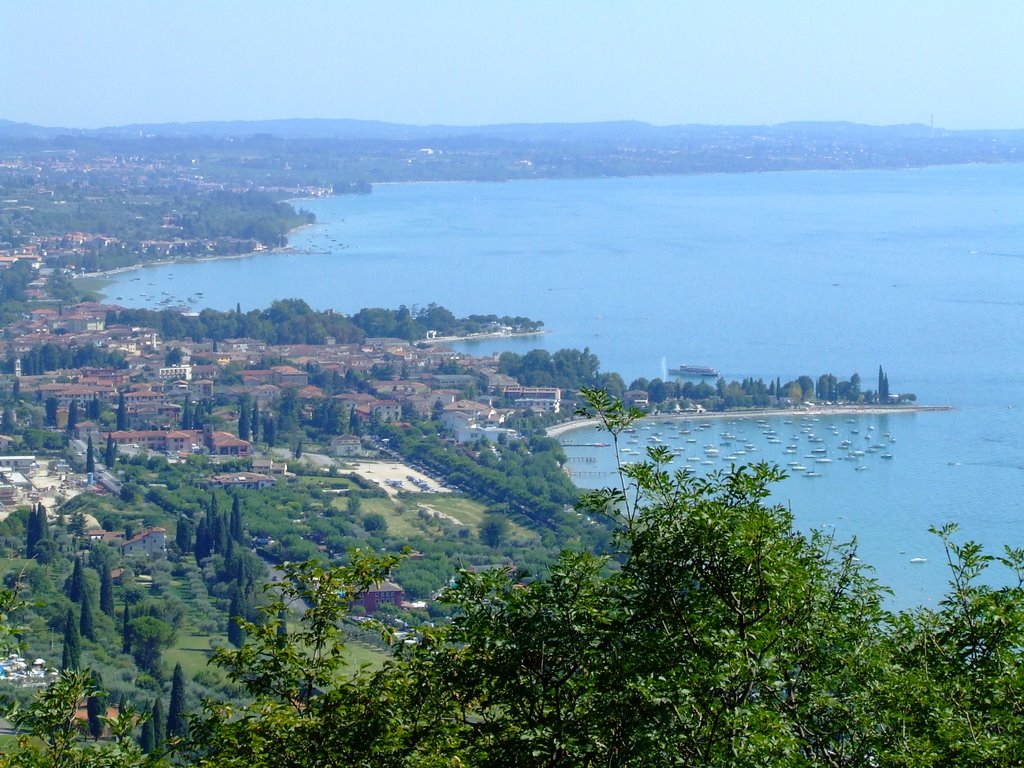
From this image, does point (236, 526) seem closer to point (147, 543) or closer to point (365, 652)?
point (147, 543)

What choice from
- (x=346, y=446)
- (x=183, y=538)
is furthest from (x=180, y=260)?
(x=183, y=538)

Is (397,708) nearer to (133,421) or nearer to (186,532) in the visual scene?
(186,532)

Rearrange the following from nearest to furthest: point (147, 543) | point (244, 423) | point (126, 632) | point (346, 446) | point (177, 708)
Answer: point (177, 708)
point (126, 632)
point (147, 543)
point (346, 446)
point (244, 423)

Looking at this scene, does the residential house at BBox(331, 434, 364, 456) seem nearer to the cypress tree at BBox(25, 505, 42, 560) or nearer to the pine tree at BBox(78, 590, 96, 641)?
the cypress tree at BBox(25, 505, 42, 560)

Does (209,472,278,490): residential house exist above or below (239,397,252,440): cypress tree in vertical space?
above

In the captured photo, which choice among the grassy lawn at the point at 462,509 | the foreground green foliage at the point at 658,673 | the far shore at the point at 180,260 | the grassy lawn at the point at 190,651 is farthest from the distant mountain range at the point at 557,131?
the foreground green foliage at the point at 658,673

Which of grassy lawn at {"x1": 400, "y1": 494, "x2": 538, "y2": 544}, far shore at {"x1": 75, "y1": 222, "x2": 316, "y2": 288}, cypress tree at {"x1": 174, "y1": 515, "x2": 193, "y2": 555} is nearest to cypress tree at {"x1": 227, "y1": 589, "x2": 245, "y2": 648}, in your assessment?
cypress tree at {"x1": 174, "y1": 515, "x2": 193, "y2": 555}
